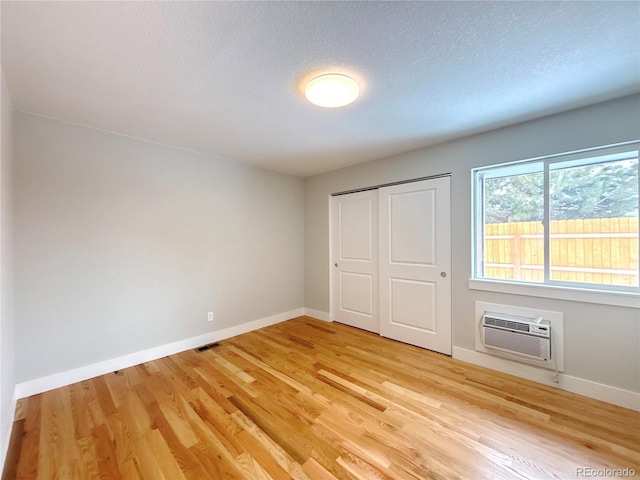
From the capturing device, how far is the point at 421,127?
2504 mm

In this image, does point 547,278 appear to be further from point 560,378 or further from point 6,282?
point 6,282

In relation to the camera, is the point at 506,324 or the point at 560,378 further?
the point at 506,324

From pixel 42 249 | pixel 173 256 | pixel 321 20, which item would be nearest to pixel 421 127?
pixel 321 20

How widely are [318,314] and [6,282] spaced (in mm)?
3444

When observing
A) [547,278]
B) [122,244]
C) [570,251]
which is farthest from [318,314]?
[570,251]

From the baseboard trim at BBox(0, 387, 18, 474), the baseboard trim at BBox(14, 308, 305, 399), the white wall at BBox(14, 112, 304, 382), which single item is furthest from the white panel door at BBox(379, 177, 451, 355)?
the baseboard trim at BBox(0, 387, 18, 474)

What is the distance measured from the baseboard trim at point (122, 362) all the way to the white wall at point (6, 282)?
0.73ft

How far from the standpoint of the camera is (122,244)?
8.73 feet

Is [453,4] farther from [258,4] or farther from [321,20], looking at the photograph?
[258,4]

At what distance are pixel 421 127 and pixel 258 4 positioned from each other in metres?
1.83

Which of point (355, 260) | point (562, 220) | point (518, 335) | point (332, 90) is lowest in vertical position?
point (518, 335)

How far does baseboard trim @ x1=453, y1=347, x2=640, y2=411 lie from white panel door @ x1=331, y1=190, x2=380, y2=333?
3.98 feet

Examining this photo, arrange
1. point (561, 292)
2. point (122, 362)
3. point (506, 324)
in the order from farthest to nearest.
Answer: point (122, 362), point (506, 324), point (561, 292)

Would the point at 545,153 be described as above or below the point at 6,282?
above
